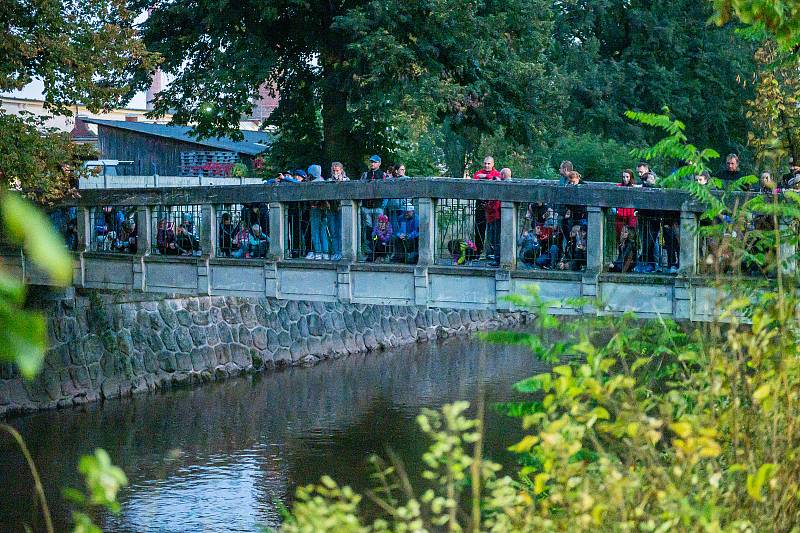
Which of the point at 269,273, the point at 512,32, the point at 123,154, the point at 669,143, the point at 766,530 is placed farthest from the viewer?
the point at 123,154

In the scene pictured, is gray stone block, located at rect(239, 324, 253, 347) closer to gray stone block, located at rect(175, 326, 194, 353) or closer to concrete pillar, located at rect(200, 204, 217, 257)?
gray stone block, located at rect(175, 326, 194, 353)

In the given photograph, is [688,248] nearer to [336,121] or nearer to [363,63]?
[363,63]

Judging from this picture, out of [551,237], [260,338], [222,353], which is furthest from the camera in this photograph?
[260,338]

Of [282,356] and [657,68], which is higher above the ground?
[657,68]

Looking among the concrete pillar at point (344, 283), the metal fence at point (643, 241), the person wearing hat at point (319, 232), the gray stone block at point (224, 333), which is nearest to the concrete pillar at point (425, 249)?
the concrete pillar at point (344, 283)

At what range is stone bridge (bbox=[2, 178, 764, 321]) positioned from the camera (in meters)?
15.8

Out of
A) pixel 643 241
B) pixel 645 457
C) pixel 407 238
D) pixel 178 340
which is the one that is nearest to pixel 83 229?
pixel 178 340

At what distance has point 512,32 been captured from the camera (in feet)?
87.2

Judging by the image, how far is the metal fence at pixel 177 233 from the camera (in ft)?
71.1

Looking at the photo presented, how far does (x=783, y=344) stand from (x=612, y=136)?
32485 millimetres

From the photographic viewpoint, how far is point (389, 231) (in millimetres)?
18328

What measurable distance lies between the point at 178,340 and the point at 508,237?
35.3ft

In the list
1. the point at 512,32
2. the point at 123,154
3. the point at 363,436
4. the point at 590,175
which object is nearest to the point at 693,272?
the point at 363,436

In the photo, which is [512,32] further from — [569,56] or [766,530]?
[766,530]
